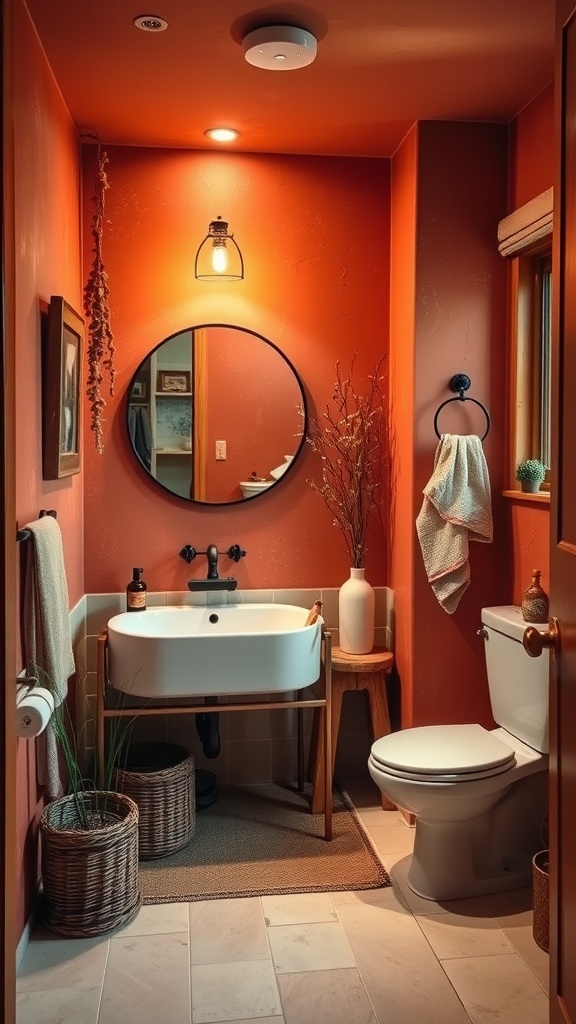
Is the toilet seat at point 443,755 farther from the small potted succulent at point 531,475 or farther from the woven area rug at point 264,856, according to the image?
the small potted succulent at point 531,475

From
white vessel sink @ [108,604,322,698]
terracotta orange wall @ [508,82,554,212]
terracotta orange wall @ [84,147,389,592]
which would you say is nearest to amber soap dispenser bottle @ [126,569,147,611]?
terracotta orange wall @ [84,147,389,592]

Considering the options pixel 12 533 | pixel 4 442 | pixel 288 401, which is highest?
pixel 288 401

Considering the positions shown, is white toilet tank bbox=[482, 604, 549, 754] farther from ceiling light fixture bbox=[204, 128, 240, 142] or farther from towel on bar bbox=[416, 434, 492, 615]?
ceiling light fixture bbox=[204, 128, 240, 142]

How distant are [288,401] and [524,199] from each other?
3.60 ft

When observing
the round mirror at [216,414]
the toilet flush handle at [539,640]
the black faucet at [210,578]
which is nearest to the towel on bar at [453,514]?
the round mirror at [216,414]

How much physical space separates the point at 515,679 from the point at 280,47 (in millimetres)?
1950

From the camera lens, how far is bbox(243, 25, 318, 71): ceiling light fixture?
7.93ft

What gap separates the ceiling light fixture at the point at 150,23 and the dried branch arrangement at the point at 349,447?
141cm

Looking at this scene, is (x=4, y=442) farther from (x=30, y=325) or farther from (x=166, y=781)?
(x=166, y=781)

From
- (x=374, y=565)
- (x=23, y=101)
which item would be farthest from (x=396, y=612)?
(x=23, y=101)

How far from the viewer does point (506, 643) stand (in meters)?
2.85

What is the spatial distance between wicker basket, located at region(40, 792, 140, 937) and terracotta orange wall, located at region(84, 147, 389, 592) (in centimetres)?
109

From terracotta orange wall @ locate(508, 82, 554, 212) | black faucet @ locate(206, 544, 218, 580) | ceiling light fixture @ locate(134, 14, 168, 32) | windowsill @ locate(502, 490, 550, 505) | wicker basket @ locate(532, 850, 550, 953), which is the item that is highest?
ceiling light fixture @ locate(134, 14, 168, 32)

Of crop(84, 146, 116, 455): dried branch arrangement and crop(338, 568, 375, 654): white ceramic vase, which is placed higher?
crop(84, 146, 116, 455): dried branch arrangement
